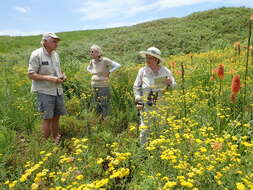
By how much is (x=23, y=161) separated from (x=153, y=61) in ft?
7.96

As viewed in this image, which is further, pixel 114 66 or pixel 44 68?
pixel 114 66

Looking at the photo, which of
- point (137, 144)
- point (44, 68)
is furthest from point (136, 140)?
point (44, 68)

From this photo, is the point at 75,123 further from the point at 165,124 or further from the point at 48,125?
the point at 165,124

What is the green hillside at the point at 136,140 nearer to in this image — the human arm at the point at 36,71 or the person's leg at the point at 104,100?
the person's leg at the point at 104,100

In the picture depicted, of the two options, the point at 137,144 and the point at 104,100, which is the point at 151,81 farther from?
the point at 104,100

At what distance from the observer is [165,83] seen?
152 inches

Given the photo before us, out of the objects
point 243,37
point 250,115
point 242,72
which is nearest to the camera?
point 250,115

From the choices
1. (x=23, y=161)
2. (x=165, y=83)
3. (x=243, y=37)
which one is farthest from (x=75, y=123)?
(x=243, y=37)

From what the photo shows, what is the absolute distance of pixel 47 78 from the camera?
13.4ft

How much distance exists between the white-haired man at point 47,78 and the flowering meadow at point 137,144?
424mm

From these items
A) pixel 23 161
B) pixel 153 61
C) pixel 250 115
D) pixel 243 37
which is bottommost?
pixel 23 161

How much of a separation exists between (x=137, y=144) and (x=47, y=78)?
6.01 feet

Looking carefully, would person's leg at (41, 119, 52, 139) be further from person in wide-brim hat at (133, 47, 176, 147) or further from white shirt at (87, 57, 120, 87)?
person in wide-brim hat at (133, 47, 176, 147)

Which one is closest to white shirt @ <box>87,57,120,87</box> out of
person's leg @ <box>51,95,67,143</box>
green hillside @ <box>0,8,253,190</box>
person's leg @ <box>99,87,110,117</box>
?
person's leg @ <box>99,87,110,117</box>
